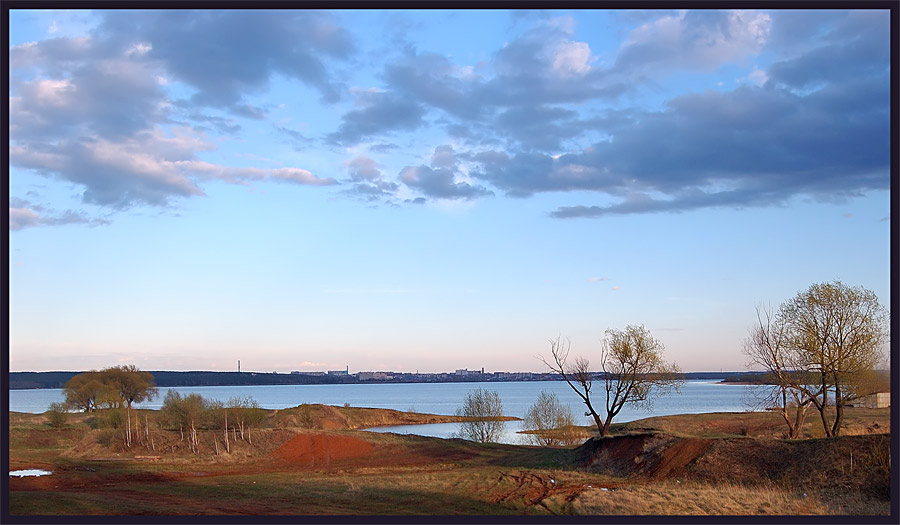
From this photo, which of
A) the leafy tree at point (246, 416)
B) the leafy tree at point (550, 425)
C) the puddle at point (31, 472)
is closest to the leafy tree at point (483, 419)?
the leafy tree at point (550, 425)

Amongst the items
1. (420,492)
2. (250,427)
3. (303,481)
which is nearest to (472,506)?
(420,492)

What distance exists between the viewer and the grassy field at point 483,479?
2122 cm

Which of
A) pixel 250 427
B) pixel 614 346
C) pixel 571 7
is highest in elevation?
pixel 571 7

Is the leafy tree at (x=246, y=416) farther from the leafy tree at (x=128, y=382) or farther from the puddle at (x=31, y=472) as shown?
the leafy tree at (x=128, y=382)

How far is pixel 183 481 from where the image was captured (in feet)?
→ 101

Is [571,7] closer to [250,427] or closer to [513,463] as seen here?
[513,463]

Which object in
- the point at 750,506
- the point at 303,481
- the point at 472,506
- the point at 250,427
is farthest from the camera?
the point at 250,427

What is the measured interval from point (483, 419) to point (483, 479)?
31014mm

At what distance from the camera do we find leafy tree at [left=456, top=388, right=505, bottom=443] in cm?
5741

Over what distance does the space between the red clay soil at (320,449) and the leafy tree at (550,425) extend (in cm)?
1368

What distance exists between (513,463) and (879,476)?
16.1 meters

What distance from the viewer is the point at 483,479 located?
92.1ft

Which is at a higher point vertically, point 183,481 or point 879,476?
point 879,476

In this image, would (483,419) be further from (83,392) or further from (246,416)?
(83,392)
